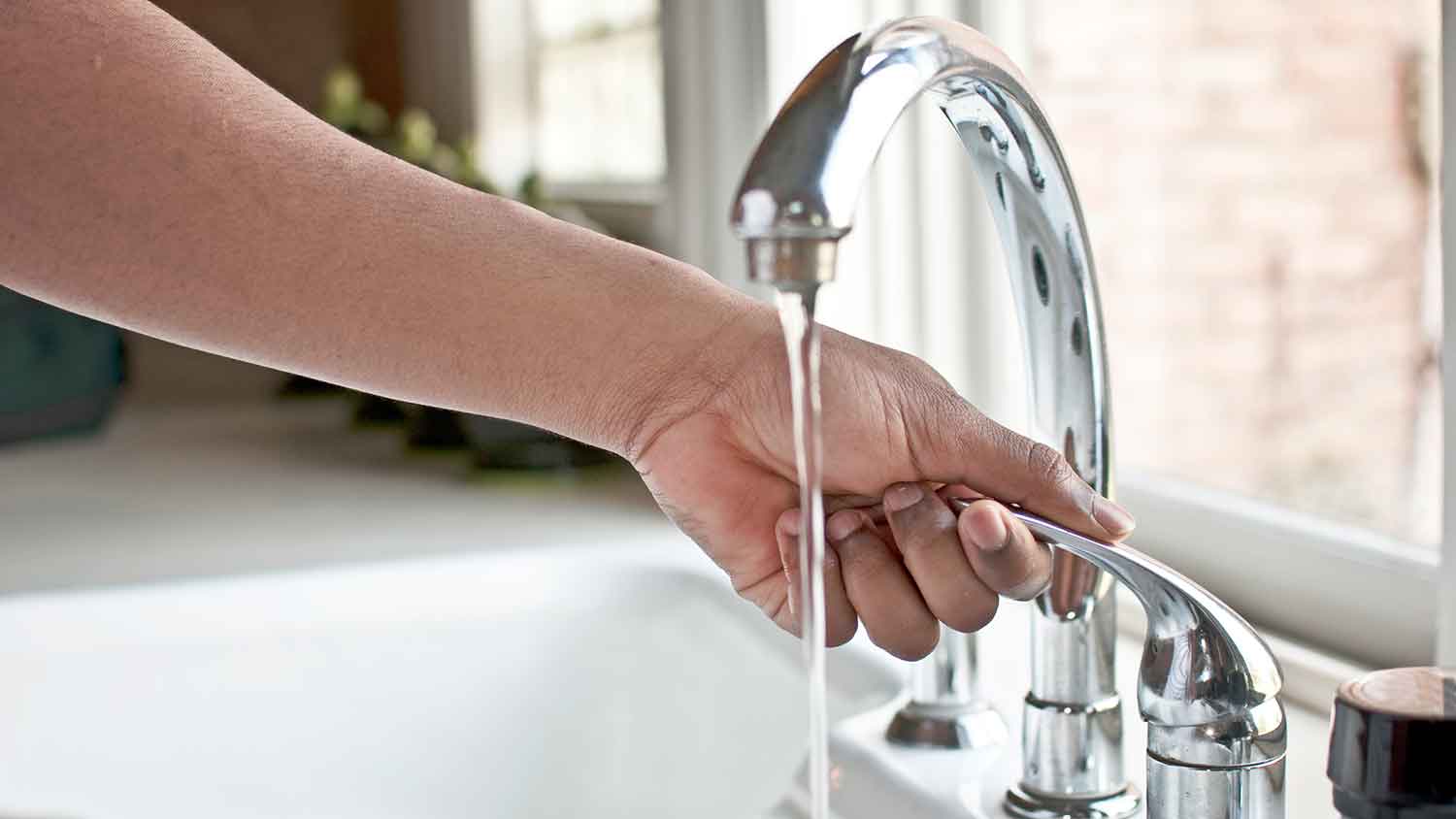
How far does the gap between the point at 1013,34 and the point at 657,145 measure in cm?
80

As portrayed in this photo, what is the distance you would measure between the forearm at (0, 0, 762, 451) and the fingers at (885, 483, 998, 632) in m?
0.10

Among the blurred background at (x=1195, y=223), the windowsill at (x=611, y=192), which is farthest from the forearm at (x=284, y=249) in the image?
the windowsill at (x=611, y=192)

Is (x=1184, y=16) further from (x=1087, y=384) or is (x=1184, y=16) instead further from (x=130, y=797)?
(x=130, y=797)

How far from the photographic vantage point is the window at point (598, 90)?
1836 millimetres

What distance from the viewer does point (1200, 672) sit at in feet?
1.65

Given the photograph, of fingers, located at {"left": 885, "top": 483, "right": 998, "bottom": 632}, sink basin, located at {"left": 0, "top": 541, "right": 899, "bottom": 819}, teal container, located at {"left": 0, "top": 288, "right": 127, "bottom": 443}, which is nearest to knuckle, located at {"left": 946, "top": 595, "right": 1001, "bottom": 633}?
fingers, located at {"left": 885, "top": 483, "right": 998, "bottom": 632}

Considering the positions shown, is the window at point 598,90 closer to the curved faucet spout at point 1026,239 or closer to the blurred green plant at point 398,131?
the blurred green plant at point 398,131

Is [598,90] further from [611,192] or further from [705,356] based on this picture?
[705,356]

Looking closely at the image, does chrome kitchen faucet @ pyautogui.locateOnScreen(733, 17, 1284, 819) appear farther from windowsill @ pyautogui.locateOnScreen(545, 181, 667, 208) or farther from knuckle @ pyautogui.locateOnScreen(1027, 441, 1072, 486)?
windowsill @ pyautogui.locateOnScreen(545, 181, 667, 208)

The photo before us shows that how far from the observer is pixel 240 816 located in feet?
3.30

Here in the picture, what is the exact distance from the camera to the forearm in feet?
2.01

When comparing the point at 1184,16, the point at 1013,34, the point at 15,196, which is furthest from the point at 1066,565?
the point at 1184,16

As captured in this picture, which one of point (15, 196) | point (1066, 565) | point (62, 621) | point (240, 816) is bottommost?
point (240, 816)

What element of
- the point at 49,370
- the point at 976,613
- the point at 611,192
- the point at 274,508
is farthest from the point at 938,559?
the point at 49,370
